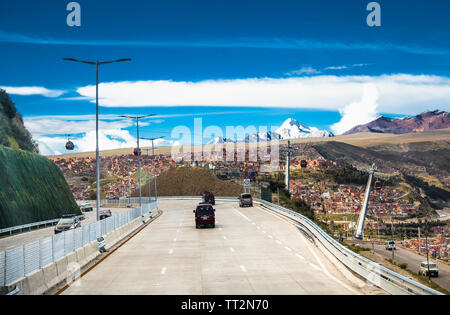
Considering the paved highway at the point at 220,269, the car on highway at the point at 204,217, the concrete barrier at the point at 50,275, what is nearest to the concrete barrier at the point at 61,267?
the concrete barrier at the point at 50,275

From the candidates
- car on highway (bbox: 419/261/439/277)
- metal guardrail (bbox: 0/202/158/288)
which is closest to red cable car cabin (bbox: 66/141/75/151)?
car on highway (bbox: 419/261/439/277)

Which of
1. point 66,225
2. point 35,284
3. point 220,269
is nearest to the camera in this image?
point 35,284

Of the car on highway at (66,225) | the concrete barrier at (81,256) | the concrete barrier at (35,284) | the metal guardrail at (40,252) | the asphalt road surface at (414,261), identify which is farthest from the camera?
the asphalt road surface at (414,261)

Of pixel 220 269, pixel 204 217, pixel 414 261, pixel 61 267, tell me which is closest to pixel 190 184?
Answer: pixel 414 261

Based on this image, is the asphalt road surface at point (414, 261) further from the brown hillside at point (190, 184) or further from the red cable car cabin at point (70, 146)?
the red cable car cabin at point (70, 146)

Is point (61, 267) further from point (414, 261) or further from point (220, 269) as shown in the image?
point (414, 261)

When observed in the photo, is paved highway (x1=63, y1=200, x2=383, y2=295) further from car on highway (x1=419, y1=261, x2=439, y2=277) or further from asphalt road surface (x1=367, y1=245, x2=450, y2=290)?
car on highway (x1=419, y1=261, x2=439, y2=277)
